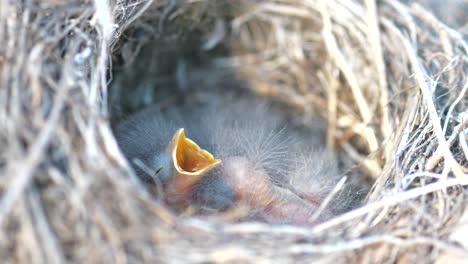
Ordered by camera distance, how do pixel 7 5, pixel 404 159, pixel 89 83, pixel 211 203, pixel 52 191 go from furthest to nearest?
pixel 211 203
pixel 404 159
pixel 89 83
pixel 7 5
pixel 52 191

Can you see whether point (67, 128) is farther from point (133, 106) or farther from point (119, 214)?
point (133, 106)

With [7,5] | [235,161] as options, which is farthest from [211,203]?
[7,5]

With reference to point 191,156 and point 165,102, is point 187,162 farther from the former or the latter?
point 165,102

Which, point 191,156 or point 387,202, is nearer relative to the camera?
point 387,202

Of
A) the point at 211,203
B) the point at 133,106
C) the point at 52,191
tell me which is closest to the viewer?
the point at 52,191

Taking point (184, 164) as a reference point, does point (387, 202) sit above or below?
below

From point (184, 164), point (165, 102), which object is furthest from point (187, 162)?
point (165, 102)

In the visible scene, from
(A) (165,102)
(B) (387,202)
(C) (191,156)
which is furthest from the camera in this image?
(A) (165,102)

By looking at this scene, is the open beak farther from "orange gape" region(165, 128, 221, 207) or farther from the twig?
the twig
